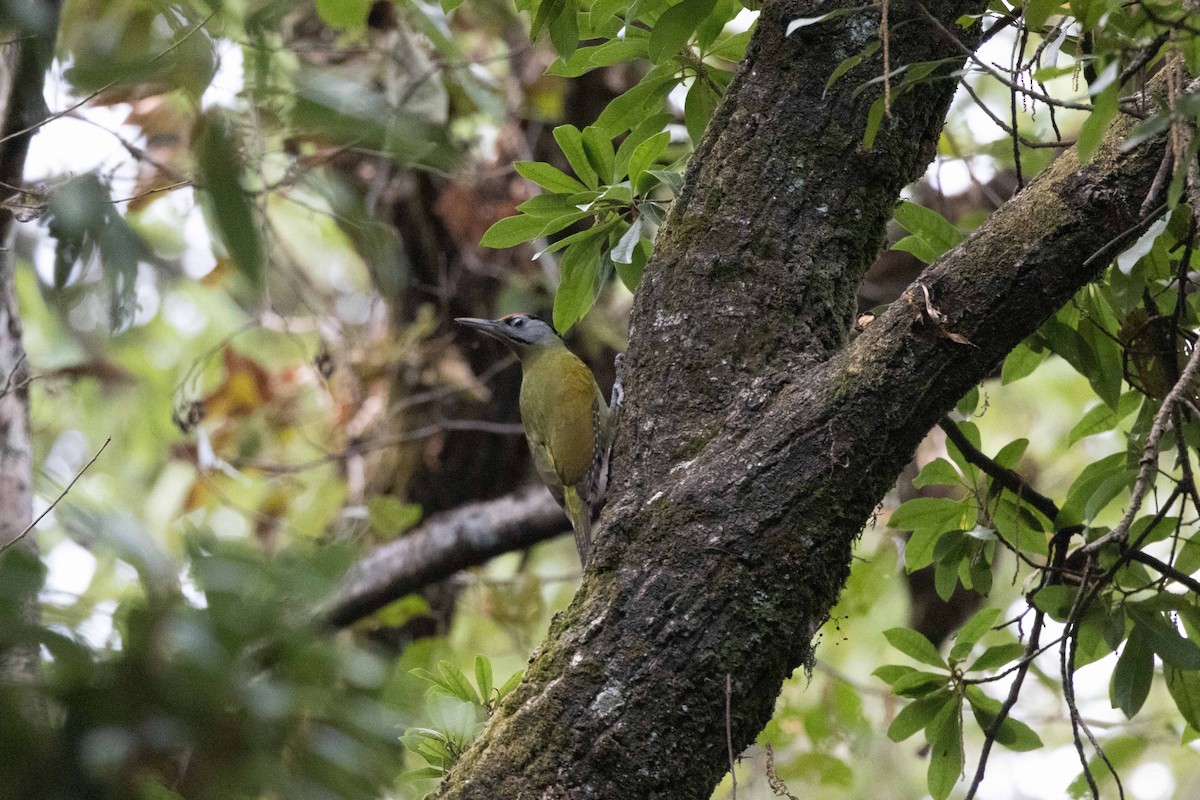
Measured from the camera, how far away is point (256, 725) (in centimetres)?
86

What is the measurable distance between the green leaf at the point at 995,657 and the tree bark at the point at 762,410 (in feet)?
2.84

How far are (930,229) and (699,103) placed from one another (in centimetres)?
67

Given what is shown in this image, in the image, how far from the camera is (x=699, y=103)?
8.93 feet

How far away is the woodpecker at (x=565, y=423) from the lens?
12.8ft

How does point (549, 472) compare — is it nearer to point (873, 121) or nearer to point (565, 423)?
point (565, 423)

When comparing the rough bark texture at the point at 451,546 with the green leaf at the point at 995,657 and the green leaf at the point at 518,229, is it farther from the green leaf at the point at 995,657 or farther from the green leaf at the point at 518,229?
the green leaf at the point at 995,657

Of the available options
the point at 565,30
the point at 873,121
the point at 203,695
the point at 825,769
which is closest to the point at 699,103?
the point at 565,30

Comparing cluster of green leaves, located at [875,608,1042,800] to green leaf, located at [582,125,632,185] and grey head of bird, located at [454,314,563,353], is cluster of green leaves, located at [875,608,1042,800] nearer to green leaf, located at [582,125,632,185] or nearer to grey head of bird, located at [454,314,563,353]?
green leaf, located at [582,125,632,185]

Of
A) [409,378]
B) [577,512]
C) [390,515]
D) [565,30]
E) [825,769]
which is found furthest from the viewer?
[409,378]

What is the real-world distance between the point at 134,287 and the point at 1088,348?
7.42 ft

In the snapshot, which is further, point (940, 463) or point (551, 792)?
point (940, 463)

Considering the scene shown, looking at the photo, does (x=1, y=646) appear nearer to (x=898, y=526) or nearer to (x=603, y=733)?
(x=603, y=733)

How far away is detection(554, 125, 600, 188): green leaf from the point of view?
2.59m

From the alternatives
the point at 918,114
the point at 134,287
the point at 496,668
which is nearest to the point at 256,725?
the point at 134,287
